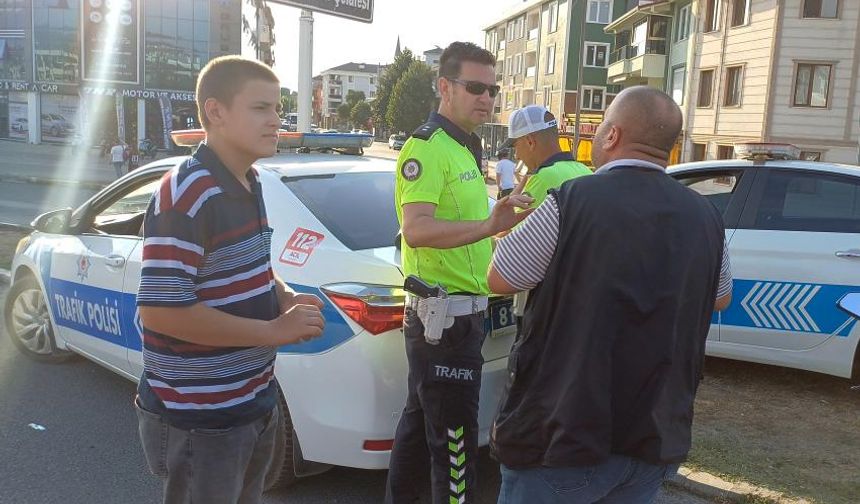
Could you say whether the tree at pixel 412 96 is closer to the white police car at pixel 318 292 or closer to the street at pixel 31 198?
the street at pixel 31 198

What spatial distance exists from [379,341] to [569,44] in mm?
51614

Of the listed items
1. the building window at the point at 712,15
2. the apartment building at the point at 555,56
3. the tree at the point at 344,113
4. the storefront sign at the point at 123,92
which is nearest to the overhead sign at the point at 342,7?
the building window at the point at 712,15

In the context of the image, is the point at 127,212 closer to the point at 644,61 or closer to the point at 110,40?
the point at 644,61

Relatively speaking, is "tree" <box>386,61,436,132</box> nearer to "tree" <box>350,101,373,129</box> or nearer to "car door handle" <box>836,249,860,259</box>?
"tree" <box>350,101,373,129</box>

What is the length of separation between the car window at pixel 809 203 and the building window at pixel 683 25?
3040 centimetres

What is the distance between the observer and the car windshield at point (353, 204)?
11.0 feet

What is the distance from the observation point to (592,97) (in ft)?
174

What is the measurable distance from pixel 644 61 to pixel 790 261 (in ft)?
111

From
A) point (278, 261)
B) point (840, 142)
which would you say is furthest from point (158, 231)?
point (840, 142)

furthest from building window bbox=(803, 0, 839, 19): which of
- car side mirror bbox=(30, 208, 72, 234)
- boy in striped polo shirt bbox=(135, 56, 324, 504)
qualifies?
boy in striped polo shirt bbox=(135, 56, 324, 504)

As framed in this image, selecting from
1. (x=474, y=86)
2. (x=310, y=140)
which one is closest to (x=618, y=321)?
(x=474, y=86)

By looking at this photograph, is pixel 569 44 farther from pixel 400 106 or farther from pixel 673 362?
pixel 673 362

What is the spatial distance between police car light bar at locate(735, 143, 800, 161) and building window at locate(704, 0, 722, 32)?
27.1m

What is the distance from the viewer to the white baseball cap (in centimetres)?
317
